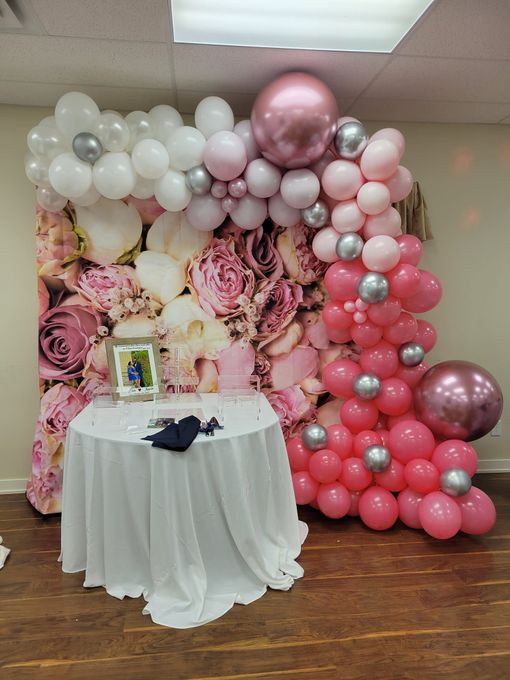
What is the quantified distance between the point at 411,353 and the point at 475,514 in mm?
851

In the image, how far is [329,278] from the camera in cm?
243

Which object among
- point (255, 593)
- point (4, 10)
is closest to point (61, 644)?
point (255, 593)

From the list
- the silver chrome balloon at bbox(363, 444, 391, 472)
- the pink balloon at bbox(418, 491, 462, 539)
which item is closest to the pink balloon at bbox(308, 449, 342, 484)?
the silver chrome balloon at bbox(363, 444, 391, 472)

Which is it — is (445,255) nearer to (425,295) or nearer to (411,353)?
(425,295)

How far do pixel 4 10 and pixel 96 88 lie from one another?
65 cm

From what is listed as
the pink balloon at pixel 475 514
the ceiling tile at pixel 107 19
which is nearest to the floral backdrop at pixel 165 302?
the ceiling tile at pixel 107 19

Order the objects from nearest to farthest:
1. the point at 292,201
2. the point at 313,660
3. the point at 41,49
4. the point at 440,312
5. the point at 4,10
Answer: the point at 313,660 < the point at 4,10 < the point at 41,49 < the point at 292,201 < the point at 440,312

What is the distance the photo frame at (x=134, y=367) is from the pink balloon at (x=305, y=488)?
35.4 inches

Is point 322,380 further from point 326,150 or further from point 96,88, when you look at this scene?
point 96,88

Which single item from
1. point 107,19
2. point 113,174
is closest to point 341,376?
point 113,174

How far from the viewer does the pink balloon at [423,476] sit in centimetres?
228

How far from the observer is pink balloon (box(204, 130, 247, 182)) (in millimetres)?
2186

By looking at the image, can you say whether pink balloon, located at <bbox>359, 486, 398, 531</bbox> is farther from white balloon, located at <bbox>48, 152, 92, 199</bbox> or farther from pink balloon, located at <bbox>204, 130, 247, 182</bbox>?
white balloon, located at <bbox>48, 152, 92, 199</bbox>

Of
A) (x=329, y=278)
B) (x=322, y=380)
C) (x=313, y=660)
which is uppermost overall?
(x=329, y=278)
